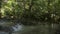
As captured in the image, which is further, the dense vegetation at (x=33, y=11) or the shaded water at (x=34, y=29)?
the dense vegetation at (x=33, y=11)

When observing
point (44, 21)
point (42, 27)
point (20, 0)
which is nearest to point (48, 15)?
point (44, 21)

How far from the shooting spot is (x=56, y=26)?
550 inches

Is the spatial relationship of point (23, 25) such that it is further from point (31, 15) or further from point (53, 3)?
point (53, 3)

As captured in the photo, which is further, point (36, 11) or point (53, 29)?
point (36, 11)

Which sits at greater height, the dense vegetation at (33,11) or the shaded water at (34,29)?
the dense vegetation at (33,11)

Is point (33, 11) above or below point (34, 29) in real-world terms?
above

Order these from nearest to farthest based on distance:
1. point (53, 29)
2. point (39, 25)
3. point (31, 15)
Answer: point (53, 29) → point (39, 25) → point (31, 15)

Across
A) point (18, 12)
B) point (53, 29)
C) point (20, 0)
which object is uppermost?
point (20, 0)

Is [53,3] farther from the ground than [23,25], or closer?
farther from the ground

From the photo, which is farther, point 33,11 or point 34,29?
point 33,11

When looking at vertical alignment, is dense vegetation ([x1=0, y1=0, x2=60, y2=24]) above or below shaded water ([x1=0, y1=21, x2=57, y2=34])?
above

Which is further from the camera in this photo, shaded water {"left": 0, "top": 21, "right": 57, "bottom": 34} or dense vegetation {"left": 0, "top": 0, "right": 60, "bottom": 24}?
dense vegetation {"left": 0, "top": 0, "right": 60, "bottom": 24}

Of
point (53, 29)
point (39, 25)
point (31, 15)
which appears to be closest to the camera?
point (53, 29)

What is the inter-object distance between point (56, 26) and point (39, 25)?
132 cm
